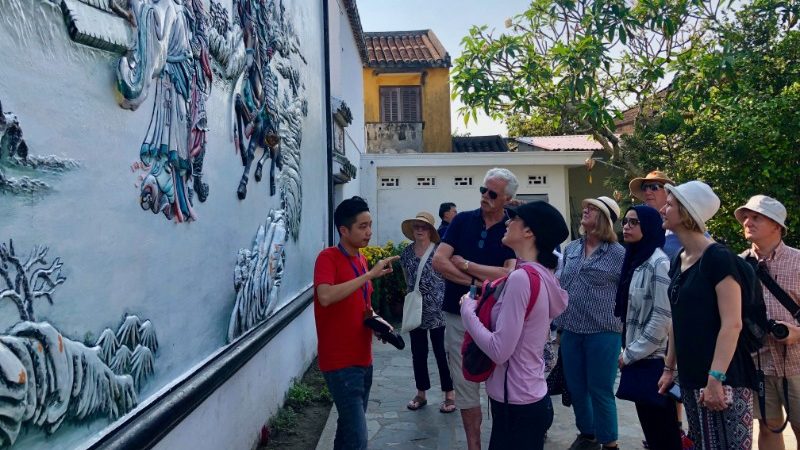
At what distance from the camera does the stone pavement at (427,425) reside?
179 inches

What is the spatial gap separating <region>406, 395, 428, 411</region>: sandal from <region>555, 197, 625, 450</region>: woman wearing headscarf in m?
1.64

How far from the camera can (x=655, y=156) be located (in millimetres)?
12008

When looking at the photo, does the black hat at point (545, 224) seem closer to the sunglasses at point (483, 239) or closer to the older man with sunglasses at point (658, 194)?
the sunglasses at point (483, 239)

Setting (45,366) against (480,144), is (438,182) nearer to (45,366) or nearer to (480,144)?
(480,144)

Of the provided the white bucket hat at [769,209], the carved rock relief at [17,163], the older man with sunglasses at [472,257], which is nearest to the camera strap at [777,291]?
the white bucket hat at [769,209]

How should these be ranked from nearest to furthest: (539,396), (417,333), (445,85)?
1. (539,396)
2. (417,333)
3. (445,85)

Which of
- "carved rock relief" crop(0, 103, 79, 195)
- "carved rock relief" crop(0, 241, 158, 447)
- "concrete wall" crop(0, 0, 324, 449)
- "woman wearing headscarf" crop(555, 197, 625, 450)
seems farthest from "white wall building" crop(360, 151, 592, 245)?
"carved rock relief" crop(0, 103, 79, 195)

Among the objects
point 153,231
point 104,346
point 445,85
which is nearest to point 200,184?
point 153,231

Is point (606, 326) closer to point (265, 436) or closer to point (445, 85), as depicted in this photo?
point (265, 436)

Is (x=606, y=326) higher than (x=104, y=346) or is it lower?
lower

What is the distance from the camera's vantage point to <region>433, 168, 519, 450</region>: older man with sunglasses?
3.77 metres

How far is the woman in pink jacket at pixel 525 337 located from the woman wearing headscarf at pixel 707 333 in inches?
24.3

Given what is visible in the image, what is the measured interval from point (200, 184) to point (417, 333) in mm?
2786

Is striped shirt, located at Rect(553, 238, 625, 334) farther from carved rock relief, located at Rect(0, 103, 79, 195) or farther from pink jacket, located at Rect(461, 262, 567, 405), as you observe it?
carved rock relief, located at Rect(0, 103, 79, 195)
